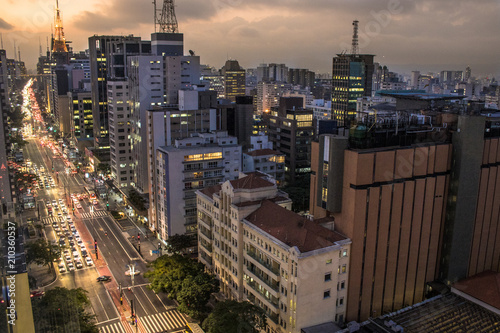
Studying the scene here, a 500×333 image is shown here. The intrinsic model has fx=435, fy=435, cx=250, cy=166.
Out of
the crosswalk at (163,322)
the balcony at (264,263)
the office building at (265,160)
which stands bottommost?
the crosswalk at (163,322)

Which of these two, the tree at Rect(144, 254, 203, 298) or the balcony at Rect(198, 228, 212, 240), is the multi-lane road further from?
the balcony at Rect(198, 228, 212, 240)

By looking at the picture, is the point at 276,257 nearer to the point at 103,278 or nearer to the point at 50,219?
A: the point at 103,278

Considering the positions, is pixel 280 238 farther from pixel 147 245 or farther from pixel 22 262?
pixel 147 245

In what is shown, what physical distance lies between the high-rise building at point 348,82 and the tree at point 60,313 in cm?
10575

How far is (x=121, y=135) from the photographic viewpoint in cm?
9469

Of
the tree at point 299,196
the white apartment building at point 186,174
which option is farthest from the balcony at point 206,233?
the tree at point 299,196

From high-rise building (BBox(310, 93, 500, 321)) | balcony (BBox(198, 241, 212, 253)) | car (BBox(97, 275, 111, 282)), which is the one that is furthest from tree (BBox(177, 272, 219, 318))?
car (BBox(97, 275, 111, 282))

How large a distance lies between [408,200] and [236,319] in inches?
826

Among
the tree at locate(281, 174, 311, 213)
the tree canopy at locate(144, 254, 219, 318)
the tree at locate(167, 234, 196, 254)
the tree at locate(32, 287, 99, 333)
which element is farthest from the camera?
the tree at locate(281, 174, 311, 213)

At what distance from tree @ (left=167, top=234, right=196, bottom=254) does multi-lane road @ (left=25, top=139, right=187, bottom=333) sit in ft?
16.8

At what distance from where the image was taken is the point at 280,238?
4172 centimetres

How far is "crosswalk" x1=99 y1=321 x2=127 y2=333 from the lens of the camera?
46.8 m

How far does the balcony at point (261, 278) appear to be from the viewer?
4231cm

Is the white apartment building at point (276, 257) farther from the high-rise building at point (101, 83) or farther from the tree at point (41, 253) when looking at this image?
the high-rise building at point (101, 83)
